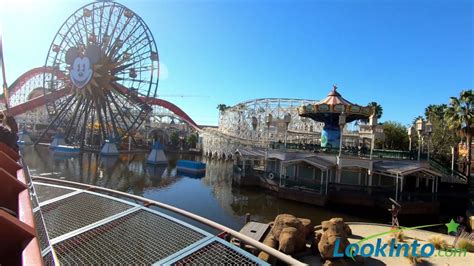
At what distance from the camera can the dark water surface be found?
58.3 feet

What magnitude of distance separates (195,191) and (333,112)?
41.9ft

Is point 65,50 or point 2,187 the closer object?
point 2,187

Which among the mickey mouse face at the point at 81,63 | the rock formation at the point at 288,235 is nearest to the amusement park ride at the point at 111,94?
the mickey mouse face at the point at 81,63

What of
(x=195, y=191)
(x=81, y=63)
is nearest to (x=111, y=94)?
(x=81, y=63)

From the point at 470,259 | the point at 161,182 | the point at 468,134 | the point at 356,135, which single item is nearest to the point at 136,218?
the point at 470,259

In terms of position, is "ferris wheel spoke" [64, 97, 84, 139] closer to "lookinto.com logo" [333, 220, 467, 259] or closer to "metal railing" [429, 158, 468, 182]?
"metal railing" [429, 158, 468, 182]

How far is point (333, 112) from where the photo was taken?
83.8ft

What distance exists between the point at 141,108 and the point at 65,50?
15.4 meters

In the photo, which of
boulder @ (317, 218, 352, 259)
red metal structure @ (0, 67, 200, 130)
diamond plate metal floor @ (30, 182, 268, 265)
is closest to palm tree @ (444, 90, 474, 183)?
boulder @ (317, 218, 352, 259)

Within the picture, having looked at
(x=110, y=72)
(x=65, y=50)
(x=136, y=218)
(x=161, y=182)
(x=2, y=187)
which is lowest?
(x=161, y=182)

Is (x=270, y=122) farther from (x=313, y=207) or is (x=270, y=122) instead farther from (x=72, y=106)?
(x=72, y=106)

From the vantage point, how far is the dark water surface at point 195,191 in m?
17.8

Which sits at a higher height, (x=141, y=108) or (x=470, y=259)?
(x=141, y=108)

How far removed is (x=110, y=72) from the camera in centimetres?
4559
